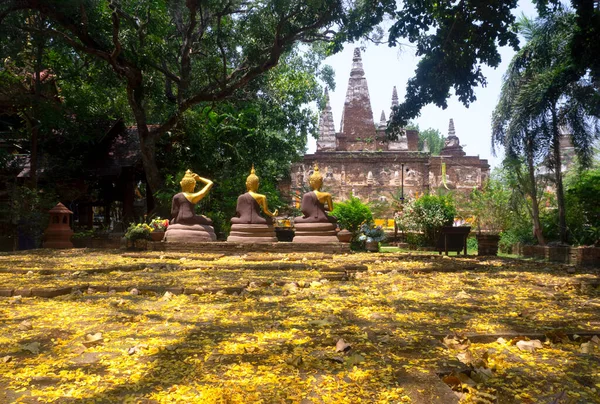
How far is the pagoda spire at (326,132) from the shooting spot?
99.1 feet

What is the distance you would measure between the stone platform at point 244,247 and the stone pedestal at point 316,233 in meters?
0.59

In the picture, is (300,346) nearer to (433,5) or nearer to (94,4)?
(433,5)

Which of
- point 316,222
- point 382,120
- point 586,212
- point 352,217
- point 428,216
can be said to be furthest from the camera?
point 382,120

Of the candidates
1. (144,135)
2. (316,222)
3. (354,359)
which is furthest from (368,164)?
(354,359)

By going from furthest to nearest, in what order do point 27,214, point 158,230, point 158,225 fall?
point 27,214 → point 158,225 → point 158,230

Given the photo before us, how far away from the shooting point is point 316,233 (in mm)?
12172

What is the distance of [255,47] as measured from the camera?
13383mm

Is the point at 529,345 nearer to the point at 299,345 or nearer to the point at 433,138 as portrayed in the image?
the point at 299,345

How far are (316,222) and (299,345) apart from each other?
9759mm

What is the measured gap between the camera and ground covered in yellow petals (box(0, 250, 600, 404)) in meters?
1.92

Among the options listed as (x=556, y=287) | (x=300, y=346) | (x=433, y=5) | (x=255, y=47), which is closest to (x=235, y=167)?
(x=255, y=47)

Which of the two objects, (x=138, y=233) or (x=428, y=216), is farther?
(x=428, y=216)

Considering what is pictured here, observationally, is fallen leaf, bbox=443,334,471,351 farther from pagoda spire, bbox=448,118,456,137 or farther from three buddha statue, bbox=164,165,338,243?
pagoda spire, bbox=448,118,456,137

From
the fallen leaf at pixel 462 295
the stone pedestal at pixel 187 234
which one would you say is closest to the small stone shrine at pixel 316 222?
the stone pedestal at pixel 187 234
